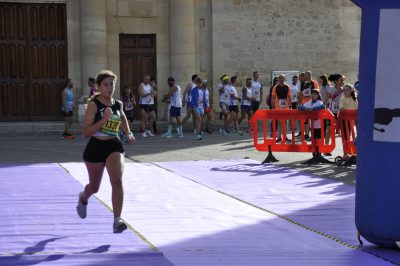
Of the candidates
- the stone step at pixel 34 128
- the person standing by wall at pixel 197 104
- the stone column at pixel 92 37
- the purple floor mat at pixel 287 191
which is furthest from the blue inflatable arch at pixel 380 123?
the stone column at pixel 92 37

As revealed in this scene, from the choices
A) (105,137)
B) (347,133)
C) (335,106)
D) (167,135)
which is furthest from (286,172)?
(167,135)

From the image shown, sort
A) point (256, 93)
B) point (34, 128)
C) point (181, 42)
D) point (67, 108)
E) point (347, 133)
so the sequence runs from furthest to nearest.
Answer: point (181, 42) < point (256, 93) < point (34, 128) < point (67, 108) < point (347, 133)

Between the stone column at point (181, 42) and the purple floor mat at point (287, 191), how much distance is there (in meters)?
11.4

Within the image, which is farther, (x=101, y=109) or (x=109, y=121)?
(x=101, y=109)

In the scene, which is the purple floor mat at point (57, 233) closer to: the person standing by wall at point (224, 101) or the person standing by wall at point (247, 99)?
the person standing by wall at point (224, 101)

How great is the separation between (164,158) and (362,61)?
10339 mm

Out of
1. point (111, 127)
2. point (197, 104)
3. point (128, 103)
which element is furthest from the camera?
point (128, 103)

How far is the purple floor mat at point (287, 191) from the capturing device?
9.27m

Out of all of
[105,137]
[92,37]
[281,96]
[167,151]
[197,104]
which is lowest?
[167,151]

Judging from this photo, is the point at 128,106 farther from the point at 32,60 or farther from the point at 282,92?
the point at 282,92

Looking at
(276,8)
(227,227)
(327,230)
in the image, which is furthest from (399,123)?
(276,8)

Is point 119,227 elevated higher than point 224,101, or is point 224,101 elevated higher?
point 119,227

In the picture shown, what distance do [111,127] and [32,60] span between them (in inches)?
762

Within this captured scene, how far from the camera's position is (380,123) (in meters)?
7.57
